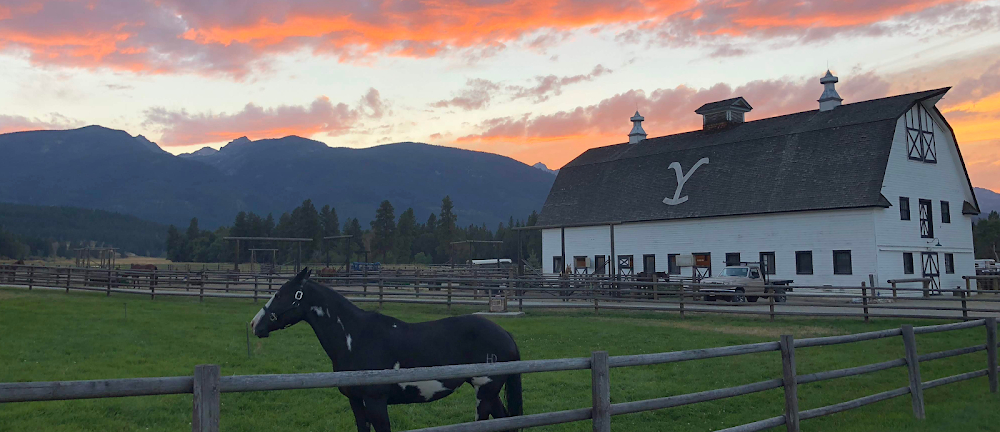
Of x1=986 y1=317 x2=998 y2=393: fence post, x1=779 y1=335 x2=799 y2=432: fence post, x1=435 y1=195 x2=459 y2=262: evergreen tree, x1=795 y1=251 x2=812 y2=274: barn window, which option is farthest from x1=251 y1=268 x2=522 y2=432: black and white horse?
x1=435 y1=195 x2=459 y2=262: evergreen tree

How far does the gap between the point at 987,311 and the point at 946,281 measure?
15.3 m

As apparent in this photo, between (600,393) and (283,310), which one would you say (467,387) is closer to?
(283,310)

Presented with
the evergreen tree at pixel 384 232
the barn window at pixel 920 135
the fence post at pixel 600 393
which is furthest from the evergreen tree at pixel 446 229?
the fence post at pixel 600 393

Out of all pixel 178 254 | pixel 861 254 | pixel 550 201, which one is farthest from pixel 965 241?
pixel 178 254

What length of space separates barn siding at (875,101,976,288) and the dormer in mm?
11139

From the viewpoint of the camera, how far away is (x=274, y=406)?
9609 millimetres

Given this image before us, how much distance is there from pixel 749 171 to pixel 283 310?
33779mm

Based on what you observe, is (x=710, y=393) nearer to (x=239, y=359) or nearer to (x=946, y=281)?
(x=239, y=359)

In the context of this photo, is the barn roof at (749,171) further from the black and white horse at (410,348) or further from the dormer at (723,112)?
the black and white horse at (410,348)

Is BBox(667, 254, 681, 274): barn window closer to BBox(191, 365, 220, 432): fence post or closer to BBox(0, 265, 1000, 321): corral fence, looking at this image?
BBox(0, 265, 1000, 321): corral fence

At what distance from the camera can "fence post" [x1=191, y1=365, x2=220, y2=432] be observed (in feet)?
12.9

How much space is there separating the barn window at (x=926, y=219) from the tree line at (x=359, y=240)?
223ft

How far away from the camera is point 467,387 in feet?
36.3

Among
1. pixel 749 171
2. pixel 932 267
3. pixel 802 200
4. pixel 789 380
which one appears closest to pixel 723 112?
pixel 749 171
